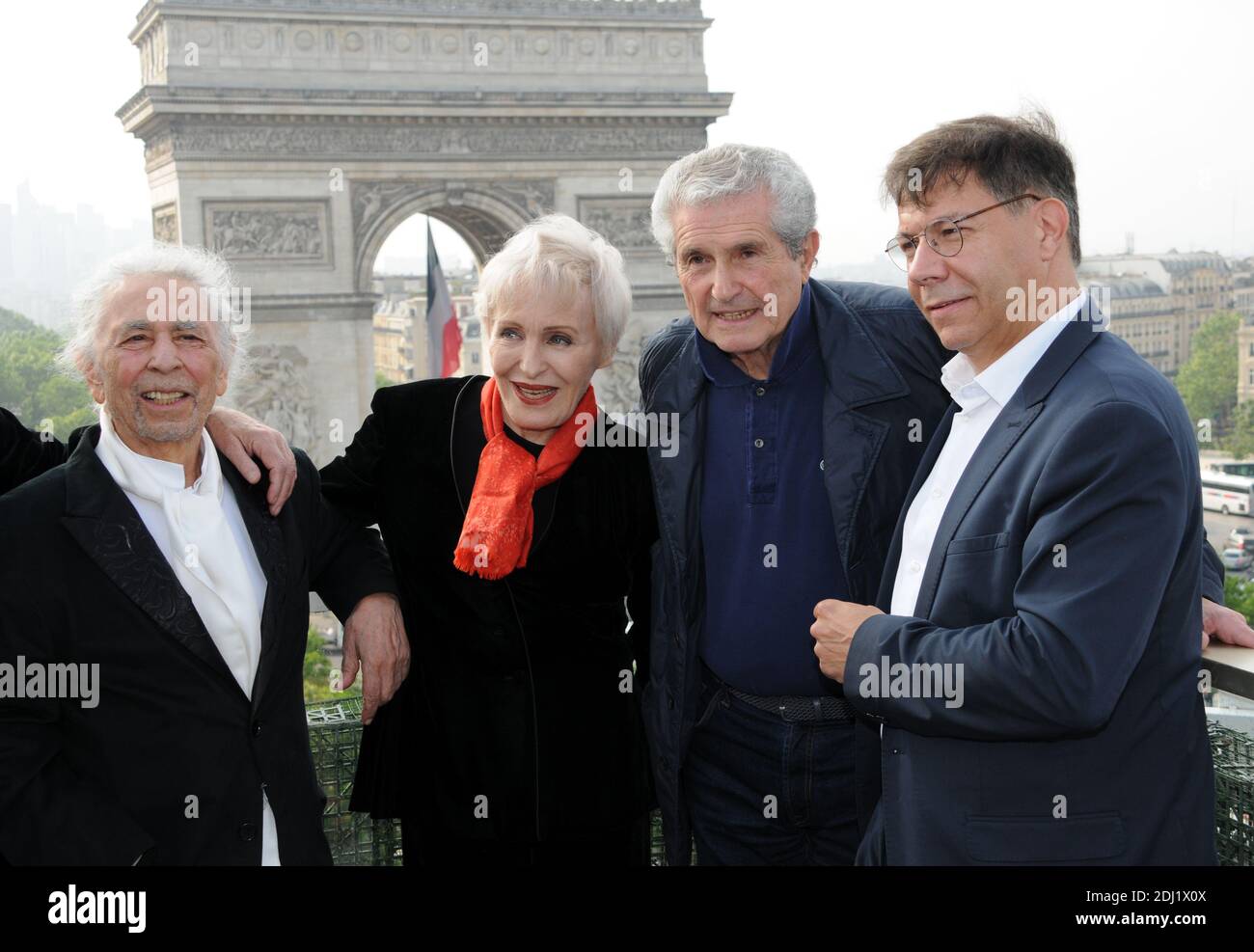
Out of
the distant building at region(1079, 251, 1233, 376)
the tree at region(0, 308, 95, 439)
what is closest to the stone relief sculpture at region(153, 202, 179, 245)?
the tree at region(0, 308, 95, 439)

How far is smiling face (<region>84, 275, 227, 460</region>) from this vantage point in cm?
224

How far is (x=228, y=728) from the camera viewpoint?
218 centimetres

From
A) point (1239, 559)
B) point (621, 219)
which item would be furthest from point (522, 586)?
point (1239, 559)

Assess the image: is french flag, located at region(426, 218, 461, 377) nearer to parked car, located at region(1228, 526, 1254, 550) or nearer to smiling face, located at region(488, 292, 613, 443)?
parked car, located at region(1228, 526, 1254, 550)

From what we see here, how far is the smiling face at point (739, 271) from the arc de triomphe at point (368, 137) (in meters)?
13.8

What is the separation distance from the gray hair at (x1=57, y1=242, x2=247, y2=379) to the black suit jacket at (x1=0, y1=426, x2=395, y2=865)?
0.15m

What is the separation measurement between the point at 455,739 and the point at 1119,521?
1229 millimetres

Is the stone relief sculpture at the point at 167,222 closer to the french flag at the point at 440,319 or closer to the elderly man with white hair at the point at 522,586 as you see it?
the french flag at the point at 440,319

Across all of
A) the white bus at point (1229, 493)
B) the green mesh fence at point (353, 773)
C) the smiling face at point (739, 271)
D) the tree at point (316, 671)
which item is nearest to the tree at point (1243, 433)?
the white bus at point (1229, 493)

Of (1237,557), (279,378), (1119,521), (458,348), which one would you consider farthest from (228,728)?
(1237,557)

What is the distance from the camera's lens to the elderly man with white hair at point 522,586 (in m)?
2.42

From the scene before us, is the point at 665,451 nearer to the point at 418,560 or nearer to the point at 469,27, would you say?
the point at 418,560

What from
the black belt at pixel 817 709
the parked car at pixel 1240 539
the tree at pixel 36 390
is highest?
the tree at pixel 36 390

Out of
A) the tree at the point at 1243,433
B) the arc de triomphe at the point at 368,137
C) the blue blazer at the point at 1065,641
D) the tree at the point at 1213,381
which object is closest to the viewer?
the blue blazer at the point at 1065,641
